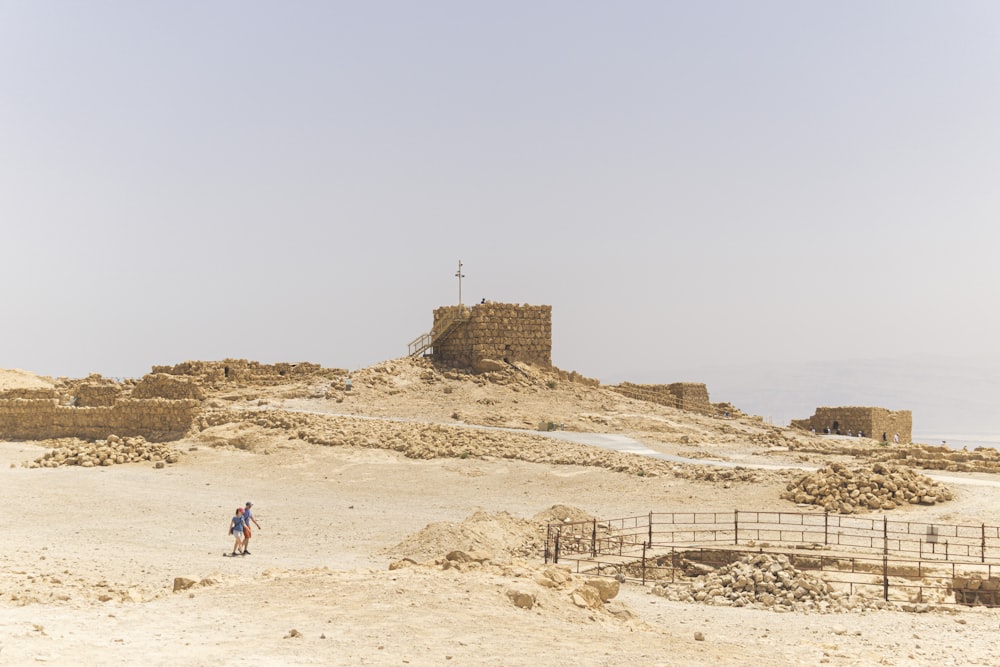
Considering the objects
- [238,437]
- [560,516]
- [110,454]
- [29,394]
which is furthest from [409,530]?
[29,394]

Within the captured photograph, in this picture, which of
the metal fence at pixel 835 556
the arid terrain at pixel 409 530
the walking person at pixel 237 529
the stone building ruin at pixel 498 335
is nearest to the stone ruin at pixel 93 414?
the arid terrain at pixel 409 530

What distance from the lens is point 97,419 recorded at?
3341 cm

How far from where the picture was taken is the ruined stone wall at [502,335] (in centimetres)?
4041

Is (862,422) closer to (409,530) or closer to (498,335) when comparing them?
(498,335)

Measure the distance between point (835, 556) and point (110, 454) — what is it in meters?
21.1

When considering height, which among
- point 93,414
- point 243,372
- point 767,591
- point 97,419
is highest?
point 243,372

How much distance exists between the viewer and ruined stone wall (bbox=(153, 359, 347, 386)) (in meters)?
37.9

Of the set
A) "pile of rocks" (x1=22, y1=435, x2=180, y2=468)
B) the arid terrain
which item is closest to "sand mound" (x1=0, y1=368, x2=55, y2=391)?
the arid terrain

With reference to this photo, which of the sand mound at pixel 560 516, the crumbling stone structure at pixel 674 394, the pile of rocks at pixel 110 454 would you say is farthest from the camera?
the crumbling stone structure at pixel 674 394

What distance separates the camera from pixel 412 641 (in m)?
9.94

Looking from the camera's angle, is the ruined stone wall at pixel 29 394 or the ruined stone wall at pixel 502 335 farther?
the ruined stone wall at pixel 502 335

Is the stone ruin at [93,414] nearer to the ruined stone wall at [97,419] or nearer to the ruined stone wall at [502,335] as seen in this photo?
the ruined stone wall at [97,419]

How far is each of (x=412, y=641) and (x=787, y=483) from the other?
54.1 feet

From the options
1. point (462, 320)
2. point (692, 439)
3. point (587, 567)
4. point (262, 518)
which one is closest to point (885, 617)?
point (587, 567)
